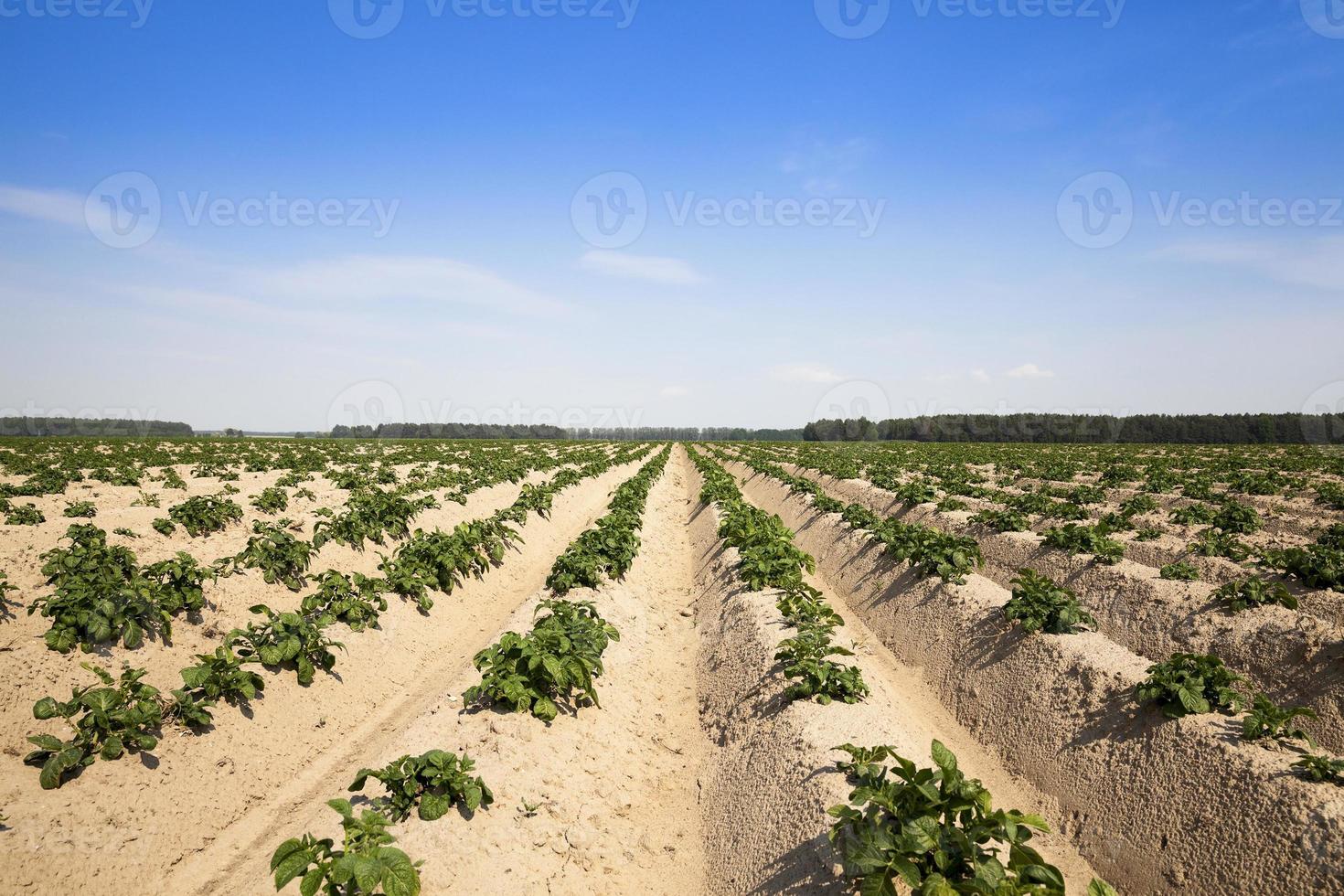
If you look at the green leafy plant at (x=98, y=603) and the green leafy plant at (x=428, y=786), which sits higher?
the green leafy plant at (x=98, y=603)

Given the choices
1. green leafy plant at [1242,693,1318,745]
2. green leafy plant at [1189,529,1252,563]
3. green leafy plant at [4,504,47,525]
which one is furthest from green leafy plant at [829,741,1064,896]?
green leafy plant at [4,504,47,525]

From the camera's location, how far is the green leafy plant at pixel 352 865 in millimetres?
4203

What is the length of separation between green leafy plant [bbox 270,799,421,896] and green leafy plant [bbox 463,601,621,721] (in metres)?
2.59

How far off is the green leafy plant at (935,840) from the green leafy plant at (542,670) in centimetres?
400

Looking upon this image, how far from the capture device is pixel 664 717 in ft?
29.6

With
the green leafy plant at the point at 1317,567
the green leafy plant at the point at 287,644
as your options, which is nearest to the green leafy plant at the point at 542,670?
the green leafy plant at the point at 287,644

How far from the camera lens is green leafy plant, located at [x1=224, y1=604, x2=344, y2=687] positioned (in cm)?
808

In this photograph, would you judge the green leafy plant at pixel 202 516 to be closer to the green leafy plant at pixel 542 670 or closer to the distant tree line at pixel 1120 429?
the green leafy plant at pixel 542 670

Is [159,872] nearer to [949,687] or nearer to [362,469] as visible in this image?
[949,687]

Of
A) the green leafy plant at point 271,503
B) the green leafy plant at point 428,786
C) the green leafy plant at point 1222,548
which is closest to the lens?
the green leafy plant at point 428,786

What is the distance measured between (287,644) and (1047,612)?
11.0 m

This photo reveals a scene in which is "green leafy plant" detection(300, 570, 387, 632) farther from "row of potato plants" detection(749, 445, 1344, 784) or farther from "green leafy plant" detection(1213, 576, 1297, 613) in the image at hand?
"green leafy plant" detection(1213, 576, 1297, 613)

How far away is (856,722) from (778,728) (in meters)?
0.91

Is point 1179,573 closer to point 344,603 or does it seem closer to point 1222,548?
point 1222,548
